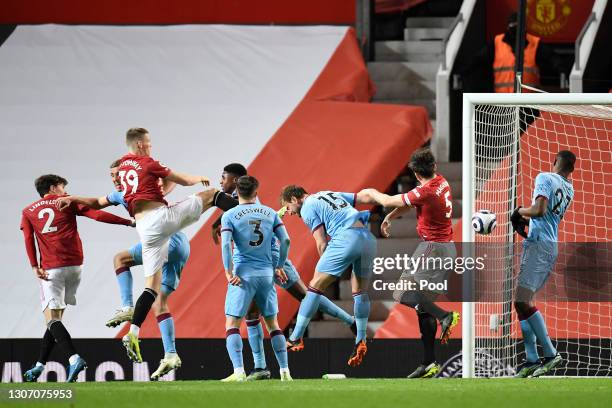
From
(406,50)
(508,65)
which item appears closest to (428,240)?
(508,65)

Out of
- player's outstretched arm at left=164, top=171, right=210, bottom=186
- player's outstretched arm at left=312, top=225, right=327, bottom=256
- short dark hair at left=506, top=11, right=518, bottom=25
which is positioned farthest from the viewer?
short dark hair at left=506, top=11, right=518, bottom=25

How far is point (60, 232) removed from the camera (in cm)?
1041

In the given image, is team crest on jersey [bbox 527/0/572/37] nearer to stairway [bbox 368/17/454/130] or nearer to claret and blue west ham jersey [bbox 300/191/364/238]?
stairway [bbox 368/17/454/130]

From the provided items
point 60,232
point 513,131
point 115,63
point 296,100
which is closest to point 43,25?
point 115,63

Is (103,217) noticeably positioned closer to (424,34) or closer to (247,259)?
(247,259)

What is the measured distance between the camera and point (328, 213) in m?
10.5

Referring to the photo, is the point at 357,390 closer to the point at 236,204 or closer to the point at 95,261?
the point at 236,204

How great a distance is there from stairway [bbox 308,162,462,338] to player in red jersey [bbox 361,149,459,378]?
6.85 feet

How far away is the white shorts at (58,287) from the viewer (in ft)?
34.2

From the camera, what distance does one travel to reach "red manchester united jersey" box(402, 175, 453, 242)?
32.5 feet

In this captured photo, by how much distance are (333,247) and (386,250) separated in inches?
114

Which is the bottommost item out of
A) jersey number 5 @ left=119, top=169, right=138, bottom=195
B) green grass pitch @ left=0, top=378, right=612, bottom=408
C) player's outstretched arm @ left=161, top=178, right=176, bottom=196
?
green grass pitch @ left=0, top=378, right=612, bottom=408

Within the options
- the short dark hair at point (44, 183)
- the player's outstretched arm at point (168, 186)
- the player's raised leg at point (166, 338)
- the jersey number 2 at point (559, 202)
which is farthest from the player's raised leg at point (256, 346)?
the jersey number 2 at point (559, 202)

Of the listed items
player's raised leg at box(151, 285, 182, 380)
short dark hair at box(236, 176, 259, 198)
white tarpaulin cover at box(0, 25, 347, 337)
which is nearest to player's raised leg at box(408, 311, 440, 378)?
short dark hair at box(236, 176, 259, 198)
